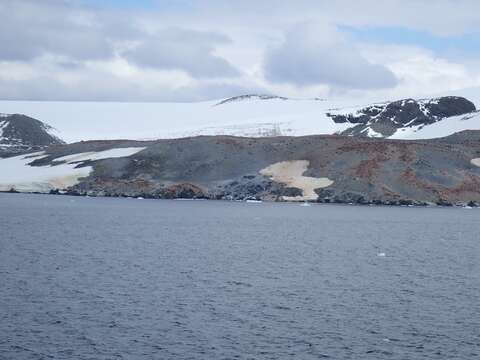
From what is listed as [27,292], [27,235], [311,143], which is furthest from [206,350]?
[311,143]

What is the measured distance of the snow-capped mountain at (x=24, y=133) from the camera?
163m

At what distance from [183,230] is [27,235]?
38.1 ft

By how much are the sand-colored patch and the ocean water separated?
2854 cm

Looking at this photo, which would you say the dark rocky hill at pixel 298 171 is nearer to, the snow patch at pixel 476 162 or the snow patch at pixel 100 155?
the snow patch at pixel 476 162

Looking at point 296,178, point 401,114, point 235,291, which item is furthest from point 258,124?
point 235,291

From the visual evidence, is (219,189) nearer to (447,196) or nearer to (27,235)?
(447,196)

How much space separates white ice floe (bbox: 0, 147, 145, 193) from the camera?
336 feet

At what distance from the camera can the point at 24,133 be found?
169000 millimetres

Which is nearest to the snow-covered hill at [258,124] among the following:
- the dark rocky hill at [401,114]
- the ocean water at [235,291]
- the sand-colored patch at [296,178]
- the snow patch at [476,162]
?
the dark rocky hill at [401,114]

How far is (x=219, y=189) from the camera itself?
9569cm

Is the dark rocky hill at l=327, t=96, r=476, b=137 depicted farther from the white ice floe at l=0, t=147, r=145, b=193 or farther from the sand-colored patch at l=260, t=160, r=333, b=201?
the white ice floe at l=0, t=147, r=145, b=193

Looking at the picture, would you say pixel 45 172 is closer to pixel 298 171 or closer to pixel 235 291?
pixel 298 171

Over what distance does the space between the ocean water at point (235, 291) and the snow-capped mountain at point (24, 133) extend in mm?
102879

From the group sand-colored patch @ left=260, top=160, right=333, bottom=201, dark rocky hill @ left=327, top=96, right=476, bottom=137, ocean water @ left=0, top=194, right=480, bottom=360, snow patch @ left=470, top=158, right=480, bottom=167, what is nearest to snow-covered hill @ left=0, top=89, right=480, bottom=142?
dark rocky hill @ left=327, top=96, right=476, bottom=137
